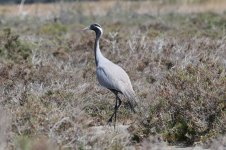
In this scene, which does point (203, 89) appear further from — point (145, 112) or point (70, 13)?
point (70, 13)

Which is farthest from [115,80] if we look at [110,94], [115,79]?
[110,94]

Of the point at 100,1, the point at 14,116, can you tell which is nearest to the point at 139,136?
the point at 14,116

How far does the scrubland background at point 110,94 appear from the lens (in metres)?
9.72

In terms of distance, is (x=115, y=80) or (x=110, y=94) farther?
(x=110, y=94)

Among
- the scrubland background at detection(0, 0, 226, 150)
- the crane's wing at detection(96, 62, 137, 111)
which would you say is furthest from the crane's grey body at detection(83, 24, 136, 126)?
the scrubland background at detection(0, 0, 226, 150)

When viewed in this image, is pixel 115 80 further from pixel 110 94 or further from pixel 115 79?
pixel 110 94

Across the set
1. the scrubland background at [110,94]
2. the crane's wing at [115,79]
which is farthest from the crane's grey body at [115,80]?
the scrubland background at [110,94]

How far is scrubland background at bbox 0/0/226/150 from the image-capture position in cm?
972

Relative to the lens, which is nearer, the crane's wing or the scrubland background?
the scrubland background

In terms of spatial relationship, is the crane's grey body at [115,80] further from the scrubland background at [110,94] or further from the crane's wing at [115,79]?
the scrubland background at [110,94]

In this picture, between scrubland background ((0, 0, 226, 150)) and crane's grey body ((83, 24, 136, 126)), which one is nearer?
scrubland background ((0, 0, 226, 150))

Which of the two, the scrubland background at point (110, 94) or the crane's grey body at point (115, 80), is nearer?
the scrubland background at point (110, 94)

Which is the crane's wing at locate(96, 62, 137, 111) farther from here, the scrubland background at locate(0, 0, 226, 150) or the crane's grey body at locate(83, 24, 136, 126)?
the scrubland background at locate(0, 0, 226, 150)

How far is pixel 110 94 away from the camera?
14.1 m
